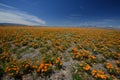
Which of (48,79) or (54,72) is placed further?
(54,72)

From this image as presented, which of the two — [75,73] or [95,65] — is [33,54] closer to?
[75,73]

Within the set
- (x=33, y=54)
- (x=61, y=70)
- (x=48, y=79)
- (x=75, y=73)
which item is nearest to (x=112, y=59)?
(x=75, y=73)

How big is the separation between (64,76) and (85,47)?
5019 millimetres

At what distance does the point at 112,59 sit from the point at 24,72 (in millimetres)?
6959

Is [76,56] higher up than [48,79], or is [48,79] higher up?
[76,56]

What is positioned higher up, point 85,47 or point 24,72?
point 85,47

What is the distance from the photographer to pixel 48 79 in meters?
4.77

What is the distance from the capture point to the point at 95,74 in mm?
4945

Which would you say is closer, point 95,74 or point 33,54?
point 95,74

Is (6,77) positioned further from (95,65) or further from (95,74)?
(95,65)

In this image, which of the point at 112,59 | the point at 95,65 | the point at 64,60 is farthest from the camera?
the point at 112,59

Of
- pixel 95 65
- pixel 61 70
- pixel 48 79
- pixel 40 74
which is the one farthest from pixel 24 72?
pixel 95 65

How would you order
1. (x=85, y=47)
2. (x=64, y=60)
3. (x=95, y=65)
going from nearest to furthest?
1. (x=95, y=65)
2. (x=64, y=60)
3. (x=85, y=47)

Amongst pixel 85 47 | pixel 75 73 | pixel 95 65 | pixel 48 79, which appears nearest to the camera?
pixel 48 79
